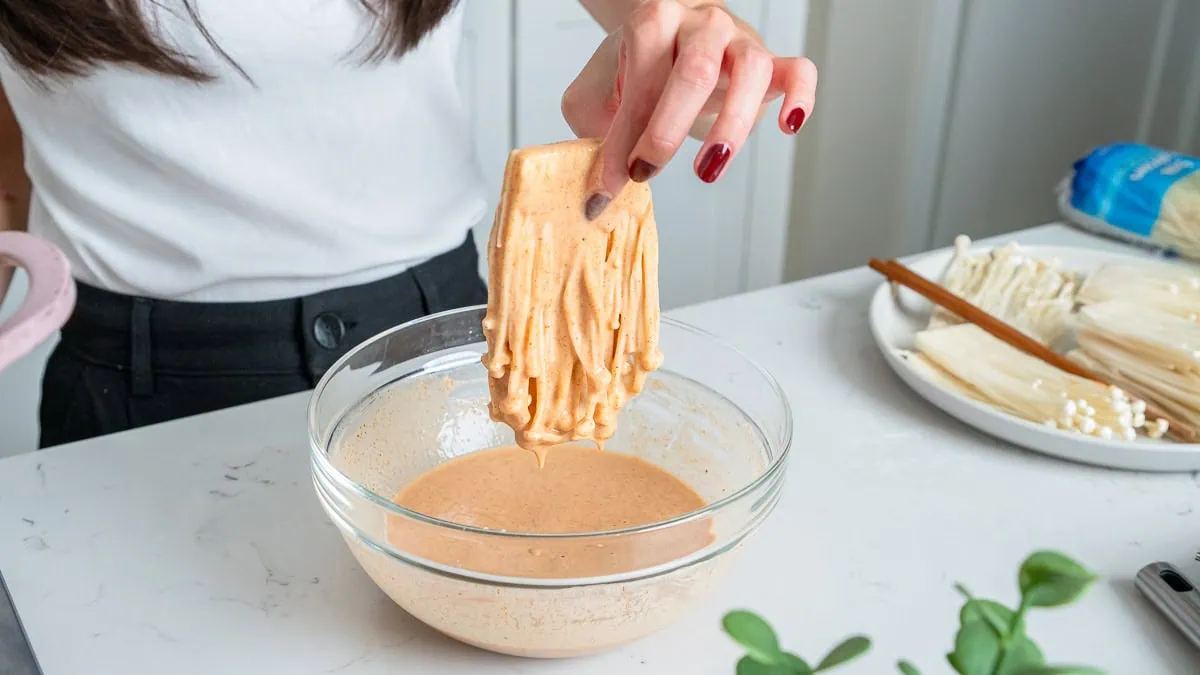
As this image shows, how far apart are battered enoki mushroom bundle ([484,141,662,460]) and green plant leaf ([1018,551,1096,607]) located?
1.26 ft

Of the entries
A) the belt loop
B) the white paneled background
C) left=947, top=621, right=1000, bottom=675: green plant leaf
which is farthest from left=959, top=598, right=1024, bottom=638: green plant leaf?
the white paneled background

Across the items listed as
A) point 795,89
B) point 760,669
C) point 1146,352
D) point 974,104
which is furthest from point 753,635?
point 974,104

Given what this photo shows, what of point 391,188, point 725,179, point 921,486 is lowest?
point 725,179

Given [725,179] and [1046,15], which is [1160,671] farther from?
[1046,15]

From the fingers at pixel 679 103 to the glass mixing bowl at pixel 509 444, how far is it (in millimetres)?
188

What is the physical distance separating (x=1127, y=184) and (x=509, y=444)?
2.74ft

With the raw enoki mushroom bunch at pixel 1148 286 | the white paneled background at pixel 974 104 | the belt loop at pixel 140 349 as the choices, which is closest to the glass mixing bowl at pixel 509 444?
the belt loop at pixel 140 349

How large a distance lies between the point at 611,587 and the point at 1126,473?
18.2 inches

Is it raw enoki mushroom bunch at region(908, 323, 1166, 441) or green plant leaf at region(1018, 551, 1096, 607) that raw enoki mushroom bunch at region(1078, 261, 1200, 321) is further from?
green plant leaf at region(1018, 551, 1096, 607)

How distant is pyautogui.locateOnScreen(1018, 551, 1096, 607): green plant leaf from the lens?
0.26 m

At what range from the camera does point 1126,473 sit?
82 centimetres

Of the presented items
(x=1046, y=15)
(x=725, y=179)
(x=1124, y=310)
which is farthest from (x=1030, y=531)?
(x=1046, y=15)

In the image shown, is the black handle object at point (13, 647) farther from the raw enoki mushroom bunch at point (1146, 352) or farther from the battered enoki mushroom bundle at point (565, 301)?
the raw enoki mushroom bunch at point (1146, 352)

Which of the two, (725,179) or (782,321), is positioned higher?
(782,321)
